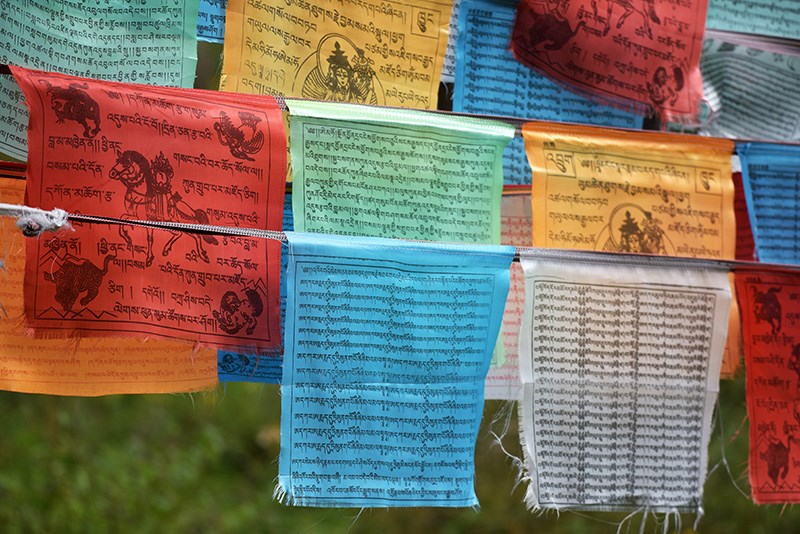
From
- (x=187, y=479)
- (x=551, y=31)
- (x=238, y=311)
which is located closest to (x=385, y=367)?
(x=238, y=311)

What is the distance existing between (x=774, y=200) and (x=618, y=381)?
1.29 ft

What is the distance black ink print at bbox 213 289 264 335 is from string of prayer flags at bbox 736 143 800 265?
2.49ft

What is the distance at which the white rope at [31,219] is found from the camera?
→ 0.94 m

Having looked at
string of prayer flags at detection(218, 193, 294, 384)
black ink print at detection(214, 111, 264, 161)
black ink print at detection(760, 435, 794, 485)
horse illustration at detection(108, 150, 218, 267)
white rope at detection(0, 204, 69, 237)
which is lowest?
black ink print at detection(760, 435, 794, 485)

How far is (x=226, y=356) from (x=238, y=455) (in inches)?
94.3

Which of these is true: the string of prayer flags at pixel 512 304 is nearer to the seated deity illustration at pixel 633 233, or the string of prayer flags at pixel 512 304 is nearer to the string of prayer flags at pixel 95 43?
the seated deity illustration at pixel 633 233

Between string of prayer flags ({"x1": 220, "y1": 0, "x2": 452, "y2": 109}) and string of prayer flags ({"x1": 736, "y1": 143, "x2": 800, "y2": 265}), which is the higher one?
string of prayer flags ({"x1": 220, "y1": 0, "x2": 452, "y2": 109})

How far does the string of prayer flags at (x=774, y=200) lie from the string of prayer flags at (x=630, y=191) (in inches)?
2.7

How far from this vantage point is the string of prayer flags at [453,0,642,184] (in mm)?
1306

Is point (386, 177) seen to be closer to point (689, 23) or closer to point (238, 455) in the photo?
point (689, 23)

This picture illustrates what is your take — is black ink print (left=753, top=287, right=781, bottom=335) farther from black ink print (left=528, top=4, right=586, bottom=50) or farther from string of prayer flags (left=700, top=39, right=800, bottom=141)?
black ink print (left=528, top=4, right=586, bottom=50)

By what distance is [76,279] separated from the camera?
3.34ft

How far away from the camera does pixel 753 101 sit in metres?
1.60

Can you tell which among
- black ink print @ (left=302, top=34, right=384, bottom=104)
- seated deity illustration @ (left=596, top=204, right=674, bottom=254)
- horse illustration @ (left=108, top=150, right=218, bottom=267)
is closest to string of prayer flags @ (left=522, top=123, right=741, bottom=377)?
seated deity illustration @ (left=596, top=204, right=674, bottom=254)
